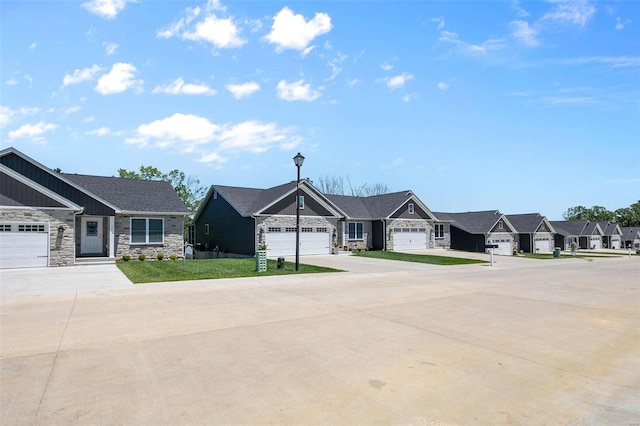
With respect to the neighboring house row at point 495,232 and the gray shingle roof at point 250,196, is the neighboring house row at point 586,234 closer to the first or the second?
the neighboring house row at point 495,232

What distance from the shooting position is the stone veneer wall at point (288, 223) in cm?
2873

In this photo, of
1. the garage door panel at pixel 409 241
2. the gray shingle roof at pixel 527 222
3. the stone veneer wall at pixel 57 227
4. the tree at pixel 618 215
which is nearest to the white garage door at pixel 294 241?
the garage door panel at pixel 409 241

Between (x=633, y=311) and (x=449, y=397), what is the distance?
28.8ft

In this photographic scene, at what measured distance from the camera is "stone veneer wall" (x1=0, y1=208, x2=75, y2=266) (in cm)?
1997

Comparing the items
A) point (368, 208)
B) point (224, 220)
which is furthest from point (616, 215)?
point (224, 220)

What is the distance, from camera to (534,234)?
162ft

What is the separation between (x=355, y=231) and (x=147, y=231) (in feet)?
60.1

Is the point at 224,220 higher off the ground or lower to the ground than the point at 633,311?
higher

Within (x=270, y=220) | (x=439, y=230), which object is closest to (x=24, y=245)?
(x=270, y=220)

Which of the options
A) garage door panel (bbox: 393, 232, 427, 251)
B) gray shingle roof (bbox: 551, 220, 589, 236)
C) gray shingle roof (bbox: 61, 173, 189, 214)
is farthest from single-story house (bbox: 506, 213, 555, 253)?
gray shingle roof (bbox: 61, 173, 189, 214)

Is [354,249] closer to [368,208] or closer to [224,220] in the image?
[368,208]

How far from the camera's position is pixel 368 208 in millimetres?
39906

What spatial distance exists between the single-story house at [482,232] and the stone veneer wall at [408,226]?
8.49ft

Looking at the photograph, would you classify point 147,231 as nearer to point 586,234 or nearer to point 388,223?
point 388,223
